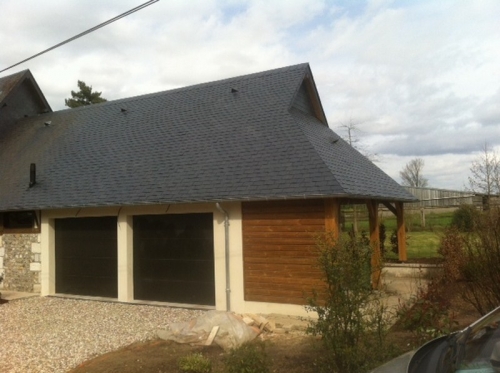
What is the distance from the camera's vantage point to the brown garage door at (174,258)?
10.6m

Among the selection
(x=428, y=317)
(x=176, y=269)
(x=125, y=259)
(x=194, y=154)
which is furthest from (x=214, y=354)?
(x=194, y=154)

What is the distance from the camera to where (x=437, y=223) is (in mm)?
25766

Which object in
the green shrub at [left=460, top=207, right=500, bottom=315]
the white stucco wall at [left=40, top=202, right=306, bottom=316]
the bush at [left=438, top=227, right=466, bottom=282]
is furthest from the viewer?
the white stucco wall at [left=40, top=202, right=306, bottom=316]

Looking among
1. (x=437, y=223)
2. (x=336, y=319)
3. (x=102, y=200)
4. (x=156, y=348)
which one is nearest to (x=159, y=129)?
(x=102, y=200)

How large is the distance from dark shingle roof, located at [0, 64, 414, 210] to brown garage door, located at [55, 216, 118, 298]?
2.94 ft

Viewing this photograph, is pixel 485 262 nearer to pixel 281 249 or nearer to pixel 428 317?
pixel 428 317

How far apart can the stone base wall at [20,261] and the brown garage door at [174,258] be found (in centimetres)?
347

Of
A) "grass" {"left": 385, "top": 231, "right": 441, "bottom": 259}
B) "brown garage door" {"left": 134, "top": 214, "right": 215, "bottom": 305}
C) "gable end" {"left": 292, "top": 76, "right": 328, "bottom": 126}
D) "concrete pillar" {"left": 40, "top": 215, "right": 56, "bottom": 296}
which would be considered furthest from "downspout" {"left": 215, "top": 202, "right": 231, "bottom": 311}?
"grass" {"left": 385, "top": 231, "right": 441, "bottom": 259}

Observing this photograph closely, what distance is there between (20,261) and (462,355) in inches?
517

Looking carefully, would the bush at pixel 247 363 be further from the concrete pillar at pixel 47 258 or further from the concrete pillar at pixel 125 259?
the concrete pillar at pixel 47 258

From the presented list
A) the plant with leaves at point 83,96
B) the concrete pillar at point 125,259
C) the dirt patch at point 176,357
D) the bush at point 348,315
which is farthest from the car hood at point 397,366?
the plant with leaves at point 83,96

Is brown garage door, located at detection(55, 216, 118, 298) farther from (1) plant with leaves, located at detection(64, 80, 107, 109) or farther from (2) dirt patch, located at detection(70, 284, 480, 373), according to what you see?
(1) plant with leaves, located at detection(64, 80, 107, 109)

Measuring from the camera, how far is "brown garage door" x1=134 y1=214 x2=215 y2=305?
1063 centimetres

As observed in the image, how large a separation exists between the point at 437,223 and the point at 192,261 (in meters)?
19.2
